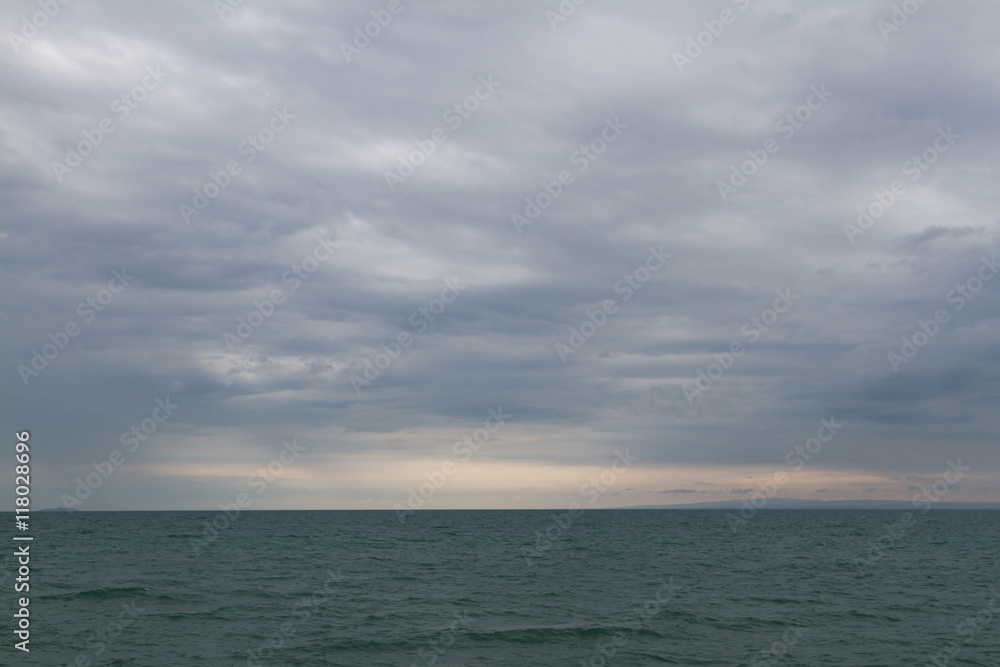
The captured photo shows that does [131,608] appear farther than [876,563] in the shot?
No

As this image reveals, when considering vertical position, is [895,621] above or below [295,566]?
below

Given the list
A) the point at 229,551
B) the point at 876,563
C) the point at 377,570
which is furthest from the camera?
the point at 229,551

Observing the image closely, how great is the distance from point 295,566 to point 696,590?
3064 cm

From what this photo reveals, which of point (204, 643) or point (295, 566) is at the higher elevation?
point (295, 566)

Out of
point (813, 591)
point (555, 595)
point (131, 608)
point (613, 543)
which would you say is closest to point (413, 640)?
point (555, 595)

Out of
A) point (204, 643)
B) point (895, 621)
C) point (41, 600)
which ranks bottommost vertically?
point (895, 621)

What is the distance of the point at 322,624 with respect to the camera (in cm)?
2997

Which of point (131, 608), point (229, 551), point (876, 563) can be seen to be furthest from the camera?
point (229, 551)

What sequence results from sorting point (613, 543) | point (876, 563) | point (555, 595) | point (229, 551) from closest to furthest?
point (555, 595) < point (876, 563) < point (229, 551) < point (613, 543)

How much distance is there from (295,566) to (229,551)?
18565mm

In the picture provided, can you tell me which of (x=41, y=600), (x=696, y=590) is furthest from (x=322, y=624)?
(x=696, y=590)

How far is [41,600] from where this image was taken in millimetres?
34938

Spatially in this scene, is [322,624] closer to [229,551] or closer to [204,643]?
[204,643]

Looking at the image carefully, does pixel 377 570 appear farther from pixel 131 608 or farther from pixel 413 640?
pixel 413 640
